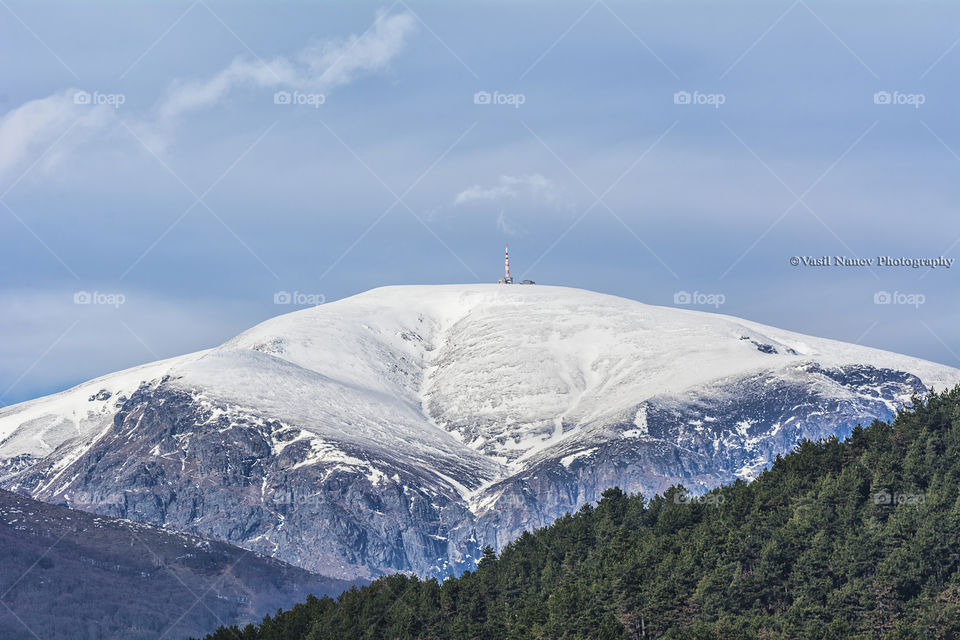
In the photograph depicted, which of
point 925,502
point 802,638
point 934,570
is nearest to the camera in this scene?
point 802,638

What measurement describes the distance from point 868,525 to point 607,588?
1519 inches

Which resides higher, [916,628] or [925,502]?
[925,502]

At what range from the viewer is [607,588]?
195 m

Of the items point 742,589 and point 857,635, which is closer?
point 857,635

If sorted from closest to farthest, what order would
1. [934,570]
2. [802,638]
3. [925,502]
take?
[802,638] → [934,570] → [925,502]

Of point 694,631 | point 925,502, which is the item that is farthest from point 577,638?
point 925,502

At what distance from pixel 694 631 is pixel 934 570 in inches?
1602

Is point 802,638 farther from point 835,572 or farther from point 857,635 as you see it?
point 835,572

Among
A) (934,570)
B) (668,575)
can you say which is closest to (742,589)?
(668,575)

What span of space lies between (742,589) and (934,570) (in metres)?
25.5

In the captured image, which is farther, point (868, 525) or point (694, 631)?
point (868, 525)

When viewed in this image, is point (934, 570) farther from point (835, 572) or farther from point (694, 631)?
point (694, 631)

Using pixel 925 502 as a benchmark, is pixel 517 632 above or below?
below

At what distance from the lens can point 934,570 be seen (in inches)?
7338
